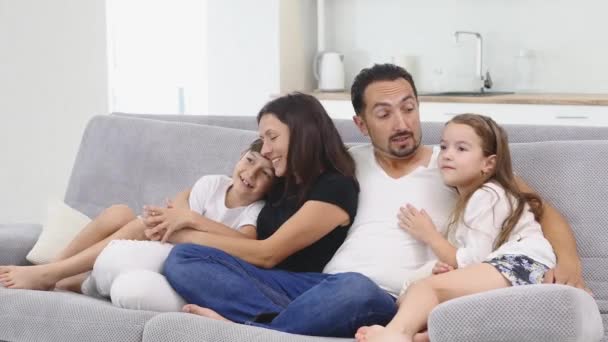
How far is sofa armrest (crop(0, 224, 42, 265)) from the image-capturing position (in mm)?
3234

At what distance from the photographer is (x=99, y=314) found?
2629 mm

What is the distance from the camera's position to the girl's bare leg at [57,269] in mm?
2986

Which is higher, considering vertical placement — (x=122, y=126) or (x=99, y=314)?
(x=122, y=126)

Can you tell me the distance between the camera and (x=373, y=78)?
9.68 ft

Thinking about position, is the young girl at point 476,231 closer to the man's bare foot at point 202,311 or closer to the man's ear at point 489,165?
the man's ear at point 489,165

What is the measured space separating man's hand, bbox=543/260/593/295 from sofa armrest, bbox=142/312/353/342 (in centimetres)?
53

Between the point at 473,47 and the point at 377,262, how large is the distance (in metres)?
3.17

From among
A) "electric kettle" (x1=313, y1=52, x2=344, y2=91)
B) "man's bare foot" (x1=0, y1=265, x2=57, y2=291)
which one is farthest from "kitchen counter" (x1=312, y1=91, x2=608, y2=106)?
"man's bare foot" (x1=0, y1=265, x2=57, y2=291)

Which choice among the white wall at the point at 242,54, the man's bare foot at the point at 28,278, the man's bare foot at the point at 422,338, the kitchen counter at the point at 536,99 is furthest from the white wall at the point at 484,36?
the man's bare foot at the point at 422,338

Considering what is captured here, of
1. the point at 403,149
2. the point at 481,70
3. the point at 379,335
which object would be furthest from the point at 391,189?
the point at 481,70

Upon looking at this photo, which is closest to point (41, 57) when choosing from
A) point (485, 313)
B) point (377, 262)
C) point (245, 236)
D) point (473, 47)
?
point (473, 47)

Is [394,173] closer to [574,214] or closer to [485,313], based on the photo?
[574,214]

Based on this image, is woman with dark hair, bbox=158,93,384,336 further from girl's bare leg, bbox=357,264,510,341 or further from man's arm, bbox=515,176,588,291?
man's arm, bbox=515,176,588,291

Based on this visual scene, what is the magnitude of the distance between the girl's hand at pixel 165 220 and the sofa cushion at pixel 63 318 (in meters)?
0.24
